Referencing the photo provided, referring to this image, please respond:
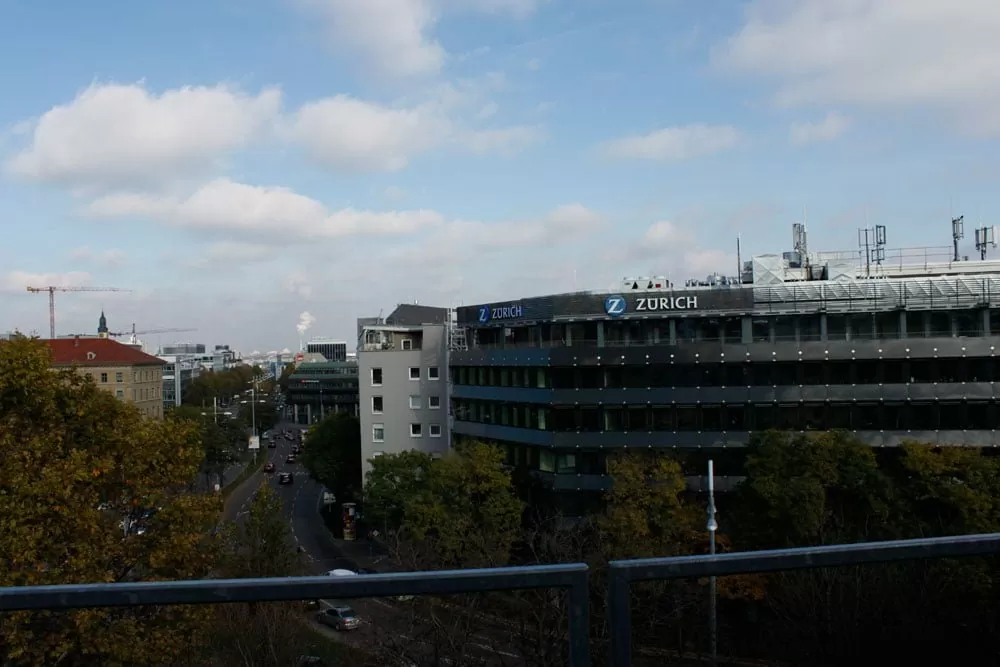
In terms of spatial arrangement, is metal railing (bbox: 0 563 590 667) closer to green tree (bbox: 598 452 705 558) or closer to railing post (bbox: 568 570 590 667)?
railing post (bbox: 568 570 590 667)

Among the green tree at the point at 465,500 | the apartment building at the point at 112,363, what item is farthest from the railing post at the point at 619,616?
the apartment building at the point at 112,363

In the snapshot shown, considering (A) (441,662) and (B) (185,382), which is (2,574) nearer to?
(A) (441,662)

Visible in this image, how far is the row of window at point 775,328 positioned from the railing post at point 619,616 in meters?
27.8

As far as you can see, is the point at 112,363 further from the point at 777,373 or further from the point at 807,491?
the point at 807,491

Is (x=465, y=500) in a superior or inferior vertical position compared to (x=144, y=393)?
inferior

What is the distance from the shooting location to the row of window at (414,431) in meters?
39.7

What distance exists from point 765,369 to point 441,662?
83.4 ft

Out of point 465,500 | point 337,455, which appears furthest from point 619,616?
point 337,455

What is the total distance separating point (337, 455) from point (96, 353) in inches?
1434

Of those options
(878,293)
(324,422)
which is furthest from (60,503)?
(324,422)

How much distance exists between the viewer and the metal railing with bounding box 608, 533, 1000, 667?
2121 millimetres

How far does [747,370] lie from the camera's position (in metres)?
28.1

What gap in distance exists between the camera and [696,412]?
93.3 feet

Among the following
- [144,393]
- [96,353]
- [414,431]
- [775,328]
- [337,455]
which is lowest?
[337,455]
